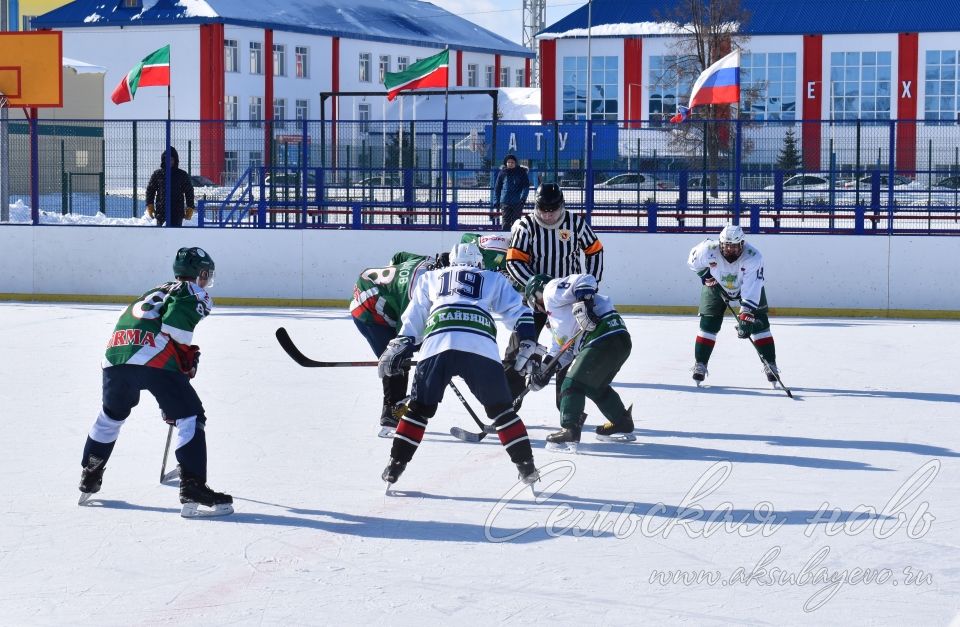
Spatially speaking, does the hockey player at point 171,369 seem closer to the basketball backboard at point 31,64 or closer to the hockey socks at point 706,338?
the hockey socks at point 706,338

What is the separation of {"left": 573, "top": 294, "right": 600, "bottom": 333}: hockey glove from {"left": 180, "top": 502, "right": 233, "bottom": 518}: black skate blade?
7.23 ft

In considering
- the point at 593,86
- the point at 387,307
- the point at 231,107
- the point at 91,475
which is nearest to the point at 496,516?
the point at 91,475

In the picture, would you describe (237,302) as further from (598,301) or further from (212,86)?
(212,86)

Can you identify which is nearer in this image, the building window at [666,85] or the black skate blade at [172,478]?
the black skate blade at [172,478]

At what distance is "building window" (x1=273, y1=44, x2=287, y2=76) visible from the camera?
47.3 meters

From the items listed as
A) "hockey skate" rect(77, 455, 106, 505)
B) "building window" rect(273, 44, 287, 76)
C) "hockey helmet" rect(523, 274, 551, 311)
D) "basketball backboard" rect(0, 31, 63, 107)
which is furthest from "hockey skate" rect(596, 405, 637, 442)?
"building window" rect(273, 44, 287, 76)

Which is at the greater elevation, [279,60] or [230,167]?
[279,60]

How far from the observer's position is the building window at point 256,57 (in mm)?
46469

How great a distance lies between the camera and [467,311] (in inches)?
240

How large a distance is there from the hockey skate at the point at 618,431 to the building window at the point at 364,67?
44932 mm

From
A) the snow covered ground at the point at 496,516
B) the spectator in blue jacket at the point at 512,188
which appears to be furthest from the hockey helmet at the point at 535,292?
the spectator in blue jacket at the point at 512,188

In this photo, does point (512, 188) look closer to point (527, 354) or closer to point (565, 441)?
point (565, 441)

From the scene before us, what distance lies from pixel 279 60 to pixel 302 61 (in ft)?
4.00

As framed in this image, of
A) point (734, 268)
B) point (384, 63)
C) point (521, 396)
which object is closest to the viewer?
point (521, 396)
